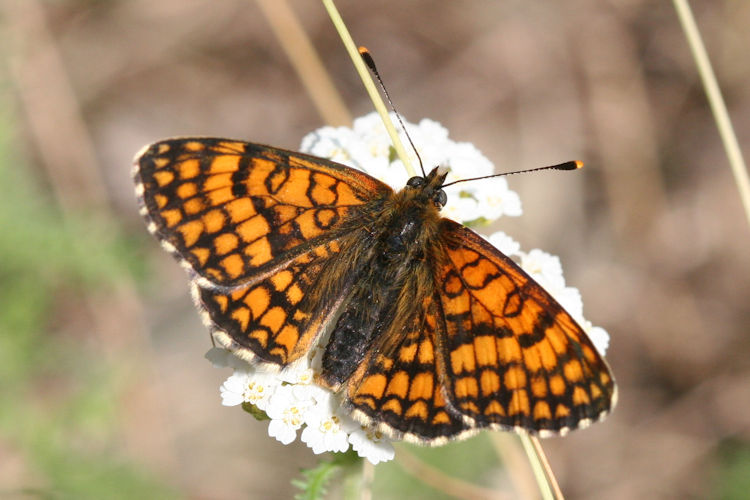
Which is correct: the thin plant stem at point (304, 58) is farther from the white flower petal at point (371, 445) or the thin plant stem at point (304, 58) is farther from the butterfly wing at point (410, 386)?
the white flower petal at point (371, 445)

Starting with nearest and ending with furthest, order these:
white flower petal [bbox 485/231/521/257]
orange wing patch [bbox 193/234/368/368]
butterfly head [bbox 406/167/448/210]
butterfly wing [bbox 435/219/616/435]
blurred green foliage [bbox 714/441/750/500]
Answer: butterfly wing [bbox 435/219/616/435], orange wing patch [bbox 193/234/368/368], butterfly head [bbox 406/167/448/210], white flower petal [bbox 485/231/521/257], blurred green foliage [bbox 714/441/750/500]

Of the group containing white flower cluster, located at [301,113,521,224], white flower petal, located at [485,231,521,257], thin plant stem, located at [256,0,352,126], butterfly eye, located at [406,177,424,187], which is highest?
thin plant stem, located at [256,0,352,126]

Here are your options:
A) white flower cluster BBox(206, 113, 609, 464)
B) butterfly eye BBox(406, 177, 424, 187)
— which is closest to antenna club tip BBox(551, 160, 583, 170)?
white flower cluster BBox(206, 113, 609, 464)

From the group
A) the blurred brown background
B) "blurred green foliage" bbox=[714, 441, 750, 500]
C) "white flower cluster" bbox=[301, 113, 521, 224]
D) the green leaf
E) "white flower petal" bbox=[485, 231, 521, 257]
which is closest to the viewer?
the green leaf

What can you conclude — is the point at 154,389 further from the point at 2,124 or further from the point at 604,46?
the point at 604,46

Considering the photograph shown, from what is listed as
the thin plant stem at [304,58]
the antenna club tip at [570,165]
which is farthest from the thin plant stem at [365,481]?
the thin plant stem at [304,58]

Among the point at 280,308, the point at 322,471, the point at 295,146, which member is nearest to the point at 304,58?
the point at 295,146

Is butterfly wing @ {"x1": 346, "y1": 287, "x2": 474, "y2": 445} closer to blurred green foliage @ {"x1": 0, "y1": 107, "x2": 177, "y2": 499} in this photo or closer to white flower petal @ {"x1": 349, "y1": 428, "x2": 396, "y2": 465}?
white flower petal @ {"x1": 349, "y1": 428, "x2": 396, "y2": 465}
